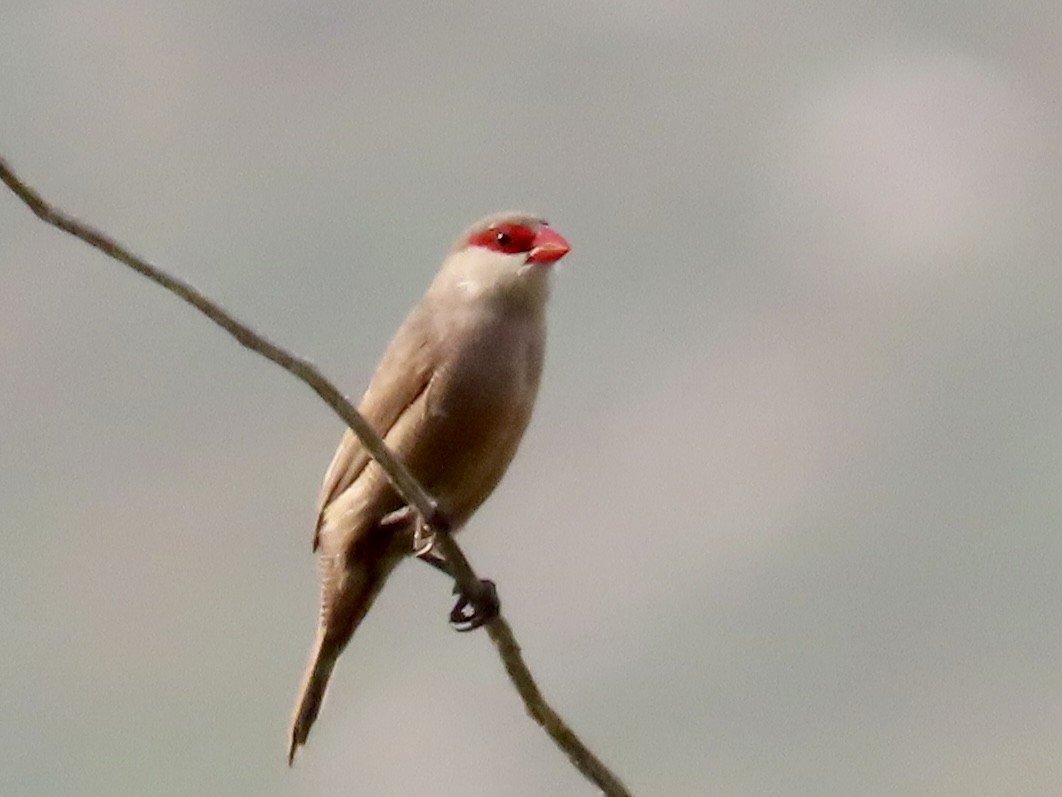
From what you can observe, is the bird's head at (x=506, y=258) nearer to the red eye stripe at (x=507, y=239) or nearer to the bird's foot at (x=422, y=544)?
the red eye stripe at (x=507, y=239)

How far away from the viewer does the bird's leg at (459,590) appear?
11.9 feet

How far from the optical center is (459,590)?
3.97 metres

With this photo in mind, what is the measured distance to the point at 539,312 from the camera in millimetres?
4434

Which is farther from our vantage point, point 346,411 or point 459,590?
point 459,590

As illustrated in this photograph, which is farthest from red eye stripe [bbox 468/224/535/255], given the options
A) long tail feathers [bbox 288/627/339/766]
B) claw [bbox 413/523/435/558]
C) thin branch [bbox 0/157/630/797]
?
thin branch [bbox 0/157/630/797]

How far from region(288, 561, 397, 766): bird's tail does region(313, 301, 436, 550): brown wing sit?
0.18 meters

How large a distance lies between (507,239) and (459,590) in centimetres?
113

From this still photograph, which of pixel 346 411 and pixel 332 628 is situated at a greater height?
pixel 346 411

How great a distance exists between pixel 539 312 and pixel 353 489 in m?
0.67

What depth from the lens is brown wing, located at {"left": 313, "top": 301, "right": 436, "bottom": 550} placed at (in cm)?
434

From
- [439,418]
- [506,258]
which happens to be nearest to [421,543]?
[439,418]

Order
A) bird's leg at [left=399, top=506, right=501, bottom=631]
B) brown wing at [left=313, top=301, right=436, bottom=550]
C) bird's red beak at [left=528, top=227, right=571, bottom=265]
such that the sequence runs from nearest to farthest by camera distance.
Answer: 1. bird's leg at [left=399, top=506, right=501, bottom=631]
2. brown wing at [left=313, top=301, right=436, bottom=550]
3. bird's red beak at [left=528, top=227, right=571, bottom=265]

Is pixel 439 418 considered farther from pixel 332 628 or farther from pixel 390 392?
pixel 332 628

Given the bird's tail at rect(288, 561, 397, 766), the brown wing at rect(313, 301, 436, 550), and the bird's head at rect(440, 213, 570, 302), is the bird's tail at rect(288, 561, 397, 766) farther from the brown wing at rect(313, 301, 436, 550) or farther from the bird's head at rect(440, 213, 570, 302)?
the bird's head at rect(440, 213, 570, 302)
